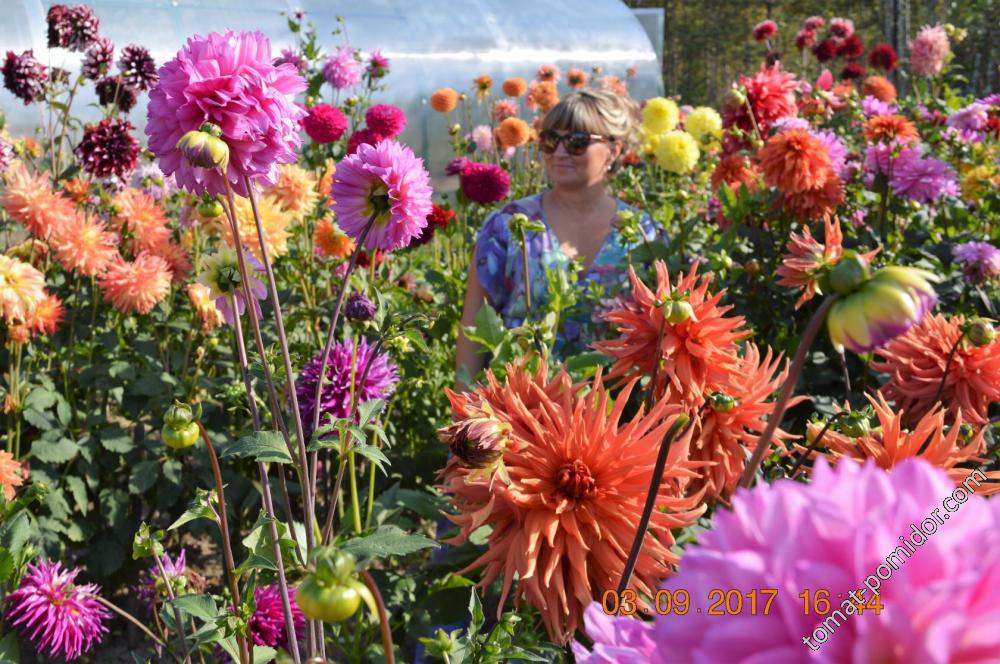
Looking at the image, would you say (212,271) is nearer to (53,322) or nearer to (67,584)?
(67,584)

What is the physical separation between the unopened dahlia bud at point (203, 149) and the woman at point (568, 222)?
178 centimetres

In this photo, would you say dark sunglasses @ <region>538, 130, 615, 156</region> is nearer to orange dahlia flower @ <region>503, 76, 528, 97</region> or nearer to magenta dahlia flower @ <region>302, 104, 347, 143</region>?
magenta dahlia flower @ <region>302, 104, 347, 143</region>

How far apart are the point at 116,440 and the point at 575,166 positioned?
165cm

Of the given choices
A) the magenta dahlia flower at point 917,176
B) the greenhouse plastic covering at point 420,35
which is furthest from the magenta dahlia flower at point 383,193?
the greenhouse plastic covering at point 420,35

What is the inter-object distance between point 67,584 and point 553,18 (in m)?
10.8

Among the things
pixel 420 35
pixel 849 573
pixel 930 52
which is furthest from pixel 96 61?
pixel 420 35

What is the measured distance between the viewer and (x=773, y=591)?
332 mm

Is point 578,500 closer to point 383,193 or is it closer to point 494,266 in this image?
point 383,193

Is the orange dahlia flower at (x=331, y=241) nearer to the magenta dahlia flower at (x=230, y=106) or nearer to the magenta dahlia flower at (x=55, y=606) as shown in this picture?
the magenta dahlia flower at (x=55, y=606)

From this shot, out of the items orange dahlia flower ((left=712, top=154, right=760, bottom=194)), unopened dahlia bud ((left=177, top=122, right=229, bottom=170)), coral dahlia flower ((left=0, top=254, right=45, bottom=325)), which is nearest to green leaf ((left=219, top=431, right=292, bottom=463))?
unopened dahlia bud ((left=177, top=122, right=229, bottom=170))

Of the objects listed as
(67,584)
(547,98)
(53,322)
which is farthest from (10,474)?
(547,98)

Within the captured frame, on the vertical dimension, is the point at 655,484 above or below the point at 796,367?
below

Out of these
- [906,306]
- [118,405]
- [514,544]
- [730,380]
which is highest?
[906,306]

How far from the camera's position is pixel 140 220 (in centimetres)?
253
